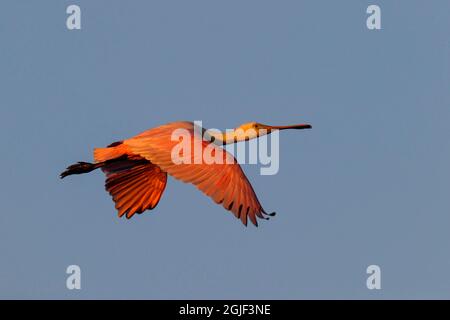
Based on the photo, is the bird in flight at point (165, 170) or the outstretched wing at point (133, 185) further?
the outstretched wing at point (133, 185)

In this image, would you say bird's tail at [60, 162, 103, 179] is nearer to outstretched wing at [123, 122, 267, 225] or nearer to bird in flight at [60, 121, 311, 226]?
bird in flight at [60, 121, 311, 226]

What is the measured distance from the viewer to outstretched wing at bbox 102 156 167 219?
1989cm

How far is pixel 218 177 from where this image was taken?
17062mm

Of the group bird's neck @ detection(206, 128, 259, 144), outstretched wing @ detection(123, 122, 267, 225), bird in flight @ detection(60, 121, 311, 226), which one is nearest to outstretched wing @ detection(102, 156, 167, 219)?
bird in flight @ detection(60, 121, 311, 226)

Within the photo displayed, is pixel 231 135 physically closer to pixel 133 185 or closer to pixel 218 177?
pixel 133 185

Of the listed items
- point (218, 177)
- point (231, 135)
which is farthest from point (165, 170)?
point (231, 135)

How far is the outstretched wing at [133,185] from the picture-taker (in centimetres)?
1989

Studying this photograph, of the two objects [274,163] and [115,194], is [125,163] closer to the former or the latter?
[115,194]

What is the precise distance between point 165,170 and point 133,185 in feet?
8.69

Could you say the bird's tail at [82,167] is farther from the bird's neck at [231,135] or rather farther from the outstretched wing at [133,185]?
the bird's neck at [231,135]

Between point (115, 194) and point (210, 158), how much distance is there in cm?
297

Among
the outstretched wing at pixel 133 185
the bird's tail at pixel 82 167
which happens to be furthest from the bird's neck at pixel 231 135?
the bird's tail at pixel 82 167
